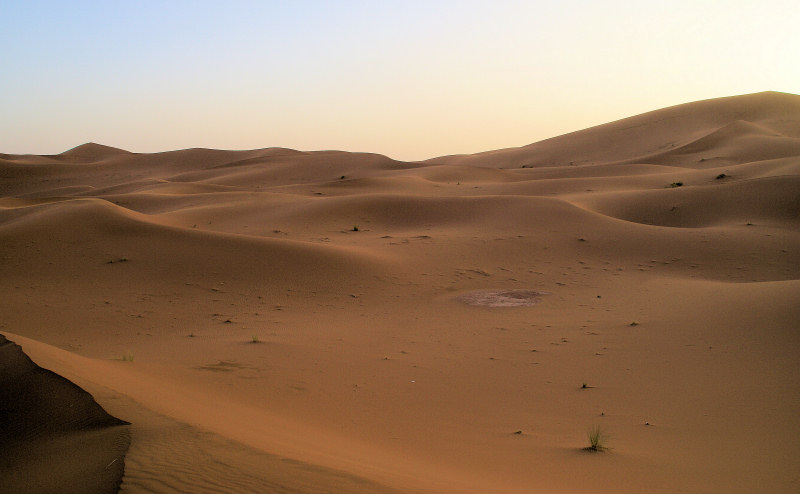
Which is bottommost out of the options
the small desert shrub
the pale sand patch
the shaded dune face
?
the small desert shrub

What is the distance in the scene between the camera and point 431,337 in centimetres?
976

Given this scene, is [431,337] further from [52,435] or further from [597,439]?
[52,435]

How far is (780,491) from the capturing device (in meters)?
4.55

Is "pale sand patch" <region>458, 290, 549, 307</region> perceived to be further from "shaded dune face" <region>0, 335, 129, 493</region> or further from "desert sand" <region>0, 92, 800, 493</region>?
"shaded dune face" <region>0, 335, 129, 493</region>

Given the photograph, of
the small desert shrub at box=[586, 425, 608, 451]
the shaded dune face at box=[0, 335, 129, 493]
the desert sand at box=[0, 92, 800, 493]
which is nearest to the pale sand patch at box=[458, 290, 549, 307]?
the desert sand at box=[0, 92, 800, 493]

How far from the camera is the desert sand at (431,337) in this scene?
477cm

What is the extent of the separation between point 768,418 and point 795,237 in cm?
1271

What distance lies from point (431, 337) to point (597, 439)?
4534mm

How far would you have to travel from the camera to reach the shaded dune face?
366cm

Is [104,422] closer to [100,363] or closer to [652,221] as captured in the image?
[100,363]

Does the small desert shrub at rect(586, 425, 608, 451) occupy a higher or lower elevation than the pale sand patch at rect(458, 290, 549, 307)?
lower

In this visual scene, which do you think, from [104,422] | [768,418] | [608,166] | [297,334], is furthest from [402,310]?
[608,166]

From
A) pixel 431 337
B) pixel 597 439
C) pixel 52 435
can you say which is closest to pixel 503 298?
pixel 431 337

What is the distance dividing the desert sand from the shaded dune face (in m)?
0.08
